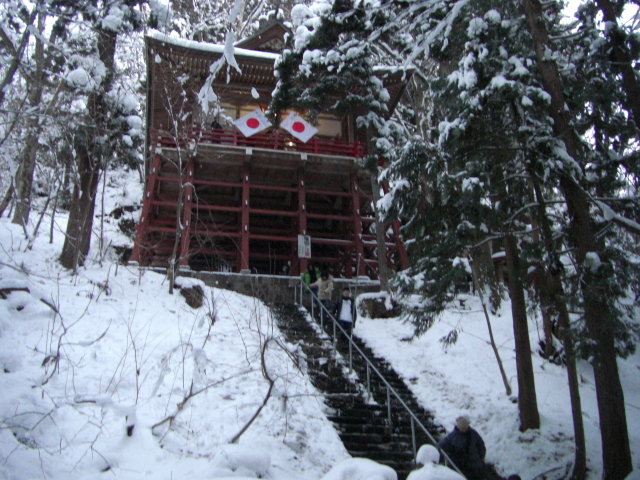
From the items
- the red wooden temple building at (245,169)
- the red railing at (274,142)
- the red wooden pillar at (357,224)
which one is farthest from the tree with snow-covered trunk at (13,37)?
the red wooden pillar at (357,224)

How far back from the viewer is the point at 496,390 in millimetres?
9250

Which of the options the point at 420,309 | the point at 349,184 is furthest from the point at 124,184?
the point at 420,309

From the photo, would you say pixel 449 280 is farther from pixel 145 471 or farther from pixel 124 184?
pixel 124 184

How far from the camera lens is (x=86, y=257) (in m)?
12.0

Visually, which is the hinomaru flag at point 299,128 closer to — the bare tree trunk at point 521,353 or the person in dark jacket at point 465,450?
the bare tree trunk at point 521,353

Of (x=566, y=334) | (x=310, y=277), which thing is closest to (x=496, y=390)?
(x=566, y=334)

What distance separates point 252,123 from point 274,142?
126 centimetres

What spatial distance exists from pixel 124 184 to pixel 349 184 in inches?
552

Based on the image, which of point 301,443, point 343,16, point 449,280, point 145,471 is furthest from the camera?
point 343,16

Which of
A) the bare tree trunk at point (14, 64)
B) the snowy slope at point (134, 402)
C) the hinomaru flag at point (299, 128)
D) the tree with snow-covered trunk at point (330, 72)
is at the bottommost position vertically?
the snowy slope at point (134, 402)

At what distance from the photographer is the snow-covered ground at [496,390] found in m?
7.16

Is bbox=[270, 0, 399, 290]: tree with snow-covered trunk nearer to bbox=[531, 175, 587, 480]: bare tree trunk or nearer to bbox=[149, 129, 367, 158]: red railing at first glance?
bbox=[149, 129, 367, 158]: red railing

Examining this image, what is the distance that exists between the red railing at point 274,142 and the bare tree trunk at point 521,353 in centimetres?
1068

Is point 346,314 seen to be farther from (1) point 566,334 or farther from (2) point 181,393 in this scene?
(1) point 566,334
